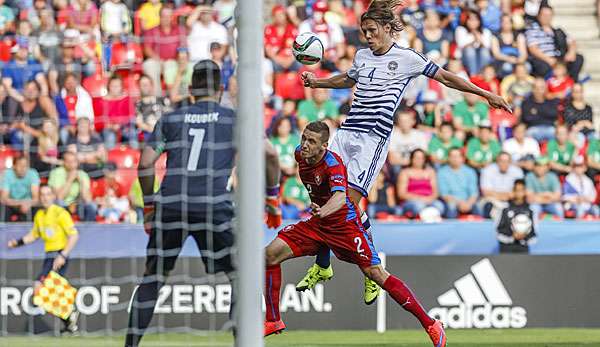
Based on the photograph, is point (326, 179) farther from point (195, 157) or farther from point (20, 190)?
point (20, 190)

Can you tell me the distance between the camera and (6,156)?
13.0 meters

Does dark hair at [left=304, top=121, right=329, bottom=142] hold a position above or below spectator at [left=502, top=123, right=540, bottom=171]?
above

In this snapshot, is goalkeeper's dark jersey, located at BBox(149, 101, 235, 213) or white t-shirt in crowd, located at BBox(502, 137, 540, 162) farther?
white t-shirt in crowd, located at BBox(502, 137, 540, 162)

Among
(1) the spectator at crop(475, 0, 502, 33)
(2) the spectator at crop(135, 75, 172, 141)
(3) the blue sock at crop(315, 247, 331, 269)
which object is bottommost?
(3) the blue sock at crop(315, 247, 331, 269)

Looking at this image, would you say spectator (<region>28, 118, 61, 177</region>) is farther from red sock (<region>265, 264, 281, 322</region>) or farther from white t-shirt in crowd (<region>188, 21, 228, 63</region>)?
red sock (<region>265, 264, 281, 322</region>)

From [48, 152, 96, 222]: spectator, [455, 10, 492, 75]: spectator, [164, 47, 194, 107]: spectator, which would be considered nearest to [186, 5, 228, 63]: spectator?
[164, 47, 194, 107]: spectator

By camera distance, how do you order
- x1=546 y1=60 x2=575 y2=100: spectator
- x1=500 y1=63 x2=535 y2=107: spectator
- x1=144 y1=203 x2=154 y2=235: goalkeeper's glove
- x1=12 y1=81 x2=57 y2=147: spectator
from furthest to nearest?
x1=546 y1=60 x2=575 y2=100: spectator < x1=500 y1=63 x2=535 y2=107: spectator < x1=12 y1=81 x2=57 y2=147: spectator < x1=144 y1=203 x2=154 y2=235: goalkeeper's glove

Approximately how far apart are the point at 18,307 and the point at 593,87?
9.21m

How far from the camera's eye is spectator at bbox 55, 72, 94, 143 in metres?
13.0

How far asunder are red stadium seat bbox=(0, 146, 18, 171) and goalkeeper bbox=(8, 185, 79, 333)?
0.44 metres

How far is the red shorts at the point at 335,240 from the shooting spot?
8.82m

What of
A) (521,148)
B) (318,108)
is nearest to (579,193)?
(521,148)

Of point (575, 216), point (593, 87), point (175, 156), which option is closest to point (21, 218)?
point (175, 156)

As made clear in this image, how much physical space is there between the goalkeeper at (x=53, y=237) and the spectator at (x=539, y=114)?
20.3 ft
